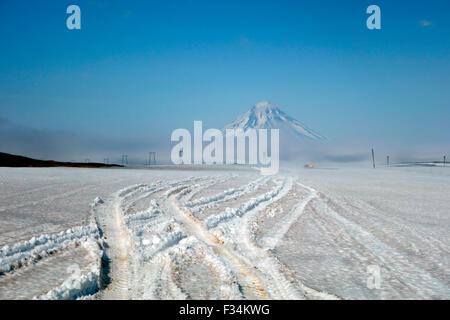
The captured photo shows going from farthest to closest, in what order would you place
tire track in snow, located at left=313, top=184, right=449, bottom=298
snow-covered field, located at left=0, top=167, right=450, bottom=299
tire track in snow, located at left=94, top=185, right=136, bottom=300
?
tire track in snow, located at left=313, top=184, right=449, bottom=298
snow-covered field, located at left=0, top=167, right=450, bottom=299
tire track in snow, located at left=94, top=185, right=136, bottom=300

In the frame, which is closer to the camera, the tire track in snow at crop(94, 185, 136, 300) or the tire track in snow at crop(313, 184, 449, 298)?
the tire track in snow at crop(94, 185, 136, 300)

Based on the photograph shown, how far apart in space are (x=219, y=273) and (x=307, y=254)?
63.6 inches

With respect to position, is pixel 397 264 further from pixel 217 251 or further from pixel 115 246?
pixel 115 246

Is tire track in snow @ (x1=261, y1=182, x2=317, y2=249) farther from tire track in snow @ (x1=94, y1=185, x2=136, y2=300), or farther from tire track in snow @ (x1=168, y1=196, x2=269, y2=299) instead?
tire track in snow @ (x1=94, y1=185, x2=136, y2=300)

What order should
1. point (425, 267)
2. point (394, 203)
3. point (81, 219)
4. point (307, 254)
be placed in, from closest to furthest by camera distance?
point (425, 267)
point (307, 254)
point (81, 219)
point (394, 203)

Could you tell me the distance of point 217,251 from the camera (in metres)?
5.04

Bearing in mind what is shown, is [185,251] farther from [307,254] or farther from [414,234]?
[414,234]

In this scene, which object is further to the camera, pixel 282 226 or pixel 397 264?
pixel 282 226

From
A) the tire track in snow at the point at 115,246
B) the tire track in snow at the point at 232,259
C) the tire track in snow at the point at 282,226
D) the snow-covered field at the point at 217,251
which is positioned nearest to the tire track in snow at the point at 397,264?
the snow-covered field at the point at 217,251

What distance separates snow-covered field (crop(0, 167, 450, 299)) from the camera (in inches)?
146

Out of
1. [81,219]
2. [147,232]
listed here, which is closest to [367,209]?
[147,232]

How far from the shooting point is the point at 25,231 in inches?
235

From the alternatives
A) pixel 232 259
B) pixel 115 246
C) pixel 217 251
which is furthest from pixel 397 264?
pixel 115 246

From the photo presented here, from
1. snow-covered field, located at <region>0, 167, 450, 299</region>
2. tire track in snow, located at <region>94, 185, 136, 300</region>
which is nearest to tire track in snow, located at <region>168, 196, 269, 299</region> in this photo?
snow-covered field, located at <region>0, 167, 450, 299</region>
